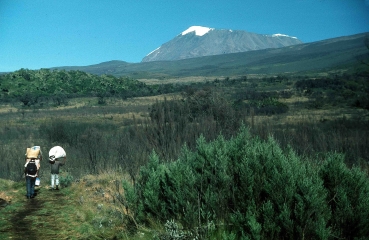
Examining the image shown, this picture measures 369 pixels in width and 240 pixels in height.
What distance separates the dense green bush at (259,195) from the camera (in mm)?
4789

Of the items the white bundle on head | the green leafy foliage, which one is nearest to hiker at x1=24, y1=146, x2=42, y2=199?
the white bundle on head

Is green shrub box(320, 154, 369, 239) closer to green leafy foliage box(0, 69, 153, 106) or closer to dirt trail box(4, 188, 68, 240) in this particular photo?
dirt trail box(4, 188, 68, 240)

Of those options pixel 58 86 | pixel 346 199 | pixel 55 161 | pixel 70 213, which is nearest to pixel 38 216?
pixel 70 213

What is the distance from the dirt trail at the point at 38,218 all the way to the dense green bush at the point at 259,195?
2.25 metres

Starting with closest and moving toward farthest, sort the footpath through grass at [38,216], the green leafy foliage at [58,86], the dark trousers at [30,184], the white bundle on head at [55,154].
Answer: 1. the footpath through grass at [38,216]
2. the dark trousers at [30,184]
3. the white bundle on head at [55,154]
4. the green leafy foliage at [58,86]

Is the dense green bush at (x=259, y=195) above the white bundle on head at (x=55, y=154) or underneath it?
above

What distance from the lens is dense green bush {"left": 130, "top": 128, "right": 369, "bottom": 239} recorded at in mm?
4789

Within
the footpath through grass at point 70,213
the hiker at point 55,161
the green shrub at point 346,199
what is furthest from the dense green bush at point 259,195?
the hiker at point 55,161

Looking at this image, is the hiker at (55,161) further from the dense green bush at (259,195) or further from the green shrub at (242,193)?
the dense green bush at (259,195)

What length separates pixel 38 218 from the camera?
870cm

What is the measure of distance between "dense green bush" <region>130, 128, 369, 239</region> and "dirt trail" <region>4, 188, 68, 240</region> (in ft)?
7.37

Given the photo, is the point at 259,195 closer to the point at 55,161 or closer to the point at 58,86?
the point at 55,161

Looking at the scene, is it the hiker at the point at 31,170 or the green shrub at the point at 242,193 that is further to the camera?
the hiker at the point at 31,170

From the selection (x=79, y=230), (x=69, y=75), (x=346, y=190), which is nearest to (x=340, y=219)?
(x=346, y=190)
